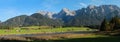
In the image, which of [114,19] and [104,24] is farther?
[114,19]

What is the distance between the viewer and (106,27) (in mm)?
137250

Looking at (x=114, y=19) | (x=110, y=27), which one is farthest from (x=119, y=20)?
(x=110, y=27)

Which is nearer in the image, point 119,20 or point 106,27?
point 106,27

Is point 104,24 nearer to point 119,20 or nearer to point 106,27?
point 106,27

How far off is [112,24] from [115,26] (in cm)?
339

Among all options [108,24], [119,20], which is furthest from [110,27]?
[119,20]

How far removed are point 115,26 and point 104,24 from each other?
903 centimetres

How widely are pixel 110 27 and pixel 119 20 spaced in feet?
42.6

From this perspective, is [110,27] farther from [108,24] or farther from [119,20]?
[119,20]

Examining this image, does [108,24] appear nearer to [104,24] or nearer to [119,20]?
[104,24]

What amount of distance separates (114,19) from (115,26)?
16.0ft

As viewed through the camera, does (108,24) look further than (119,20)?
No

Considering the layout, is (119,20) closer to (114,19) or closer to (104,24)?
(114,19)

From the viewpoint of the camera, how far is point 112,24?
140500mm
